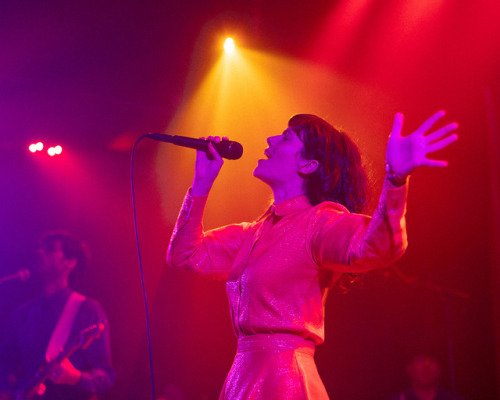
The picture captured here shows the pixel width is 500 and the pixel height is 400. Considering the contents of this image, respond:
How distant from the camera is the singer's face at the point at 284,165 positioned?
1944 millimetres

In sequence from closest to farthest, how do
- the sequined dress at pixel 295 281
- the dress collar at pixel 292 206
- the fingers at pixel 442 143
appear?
the fingers at pixel 442 143
the sequined dress at pixel 295 281
the dress collar at pixel 292 206

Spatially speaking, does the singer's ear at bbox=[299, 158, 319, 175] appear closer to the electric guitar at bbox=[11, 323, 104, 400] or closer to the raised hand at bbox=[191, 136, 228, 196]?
the raised hand at bbox=[191, 136, 228, 196]

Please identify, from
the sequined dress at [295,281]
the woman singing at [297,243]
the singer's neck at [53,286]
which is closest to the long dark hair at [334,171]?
the woman singing at [297,243]

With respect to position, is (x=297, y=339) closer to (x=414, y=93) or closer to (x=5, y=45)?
(x=414, y=93)

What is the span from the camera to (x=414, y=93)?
476 centimetres

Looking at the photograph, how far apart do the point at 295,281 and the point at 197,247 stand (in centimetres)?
51

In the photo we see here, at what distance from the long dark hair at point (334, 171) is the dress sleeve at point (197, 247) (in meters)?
0.39

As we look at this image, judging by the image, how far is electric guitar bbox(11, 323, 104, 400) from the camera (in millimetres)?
3336

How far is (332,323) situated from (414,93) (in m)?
2.35

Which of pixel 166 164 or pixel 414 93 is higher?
pixel 414 93

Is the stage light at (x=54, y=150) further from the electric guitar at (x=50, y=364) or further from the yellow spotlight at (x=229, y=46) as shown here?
the electric guitar at (x=50, y=364)

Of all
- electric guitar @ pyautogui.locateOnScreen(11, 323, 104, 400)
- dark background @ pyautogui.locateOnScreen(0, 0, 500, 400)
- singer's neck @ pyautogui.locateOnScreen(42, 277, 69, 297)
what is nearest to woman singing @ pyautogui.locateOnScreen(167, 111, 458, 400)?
electric guitar @ pyautogui.locateOnScreen(11, 323, 104, 400)

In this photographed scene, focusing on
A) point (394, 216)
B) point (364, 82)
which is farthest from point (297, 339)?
point (364, 82)

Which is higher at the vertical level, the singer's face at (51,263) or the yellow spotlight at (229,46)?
the yellow spotlight at (229,46)
